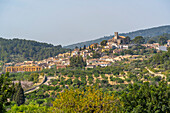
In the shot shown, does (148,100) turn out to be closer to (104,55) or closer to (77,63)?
(77,63)

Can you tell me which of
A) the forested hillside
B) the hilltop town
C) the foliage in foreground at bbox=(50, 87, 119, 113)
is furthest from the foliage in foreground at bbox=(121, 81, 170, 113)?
the forested hillside

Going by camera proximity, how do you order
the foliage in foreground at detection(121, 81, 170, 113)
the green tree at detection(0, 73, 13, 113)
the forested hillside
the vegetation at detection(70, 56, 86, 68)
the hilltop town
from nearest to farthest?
the green tree at detection(0, 73, 13, 113) < the foliage in foreground at detection(121, 81, 170, 113) < the vegetation at detection(70, 56, 86, 68) < the hilltop town < the forested hillside

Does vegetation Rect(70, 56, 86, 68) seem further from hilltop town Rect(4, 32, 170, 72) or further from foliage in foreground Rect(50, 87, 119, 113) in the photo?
foliage in foreground Rect(50, 87, 119, 113)

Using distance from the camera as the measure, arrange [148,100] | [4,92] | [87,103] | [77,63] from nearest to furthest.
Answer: [4,92] < [87,103] < [148,100] < [77,63]

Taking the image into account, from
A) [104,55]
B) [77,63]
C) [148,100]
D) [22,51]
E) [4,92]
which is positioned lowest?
[148,100]

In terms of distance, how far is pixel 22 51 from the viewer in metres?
119

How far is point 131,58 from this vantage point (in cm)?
7094

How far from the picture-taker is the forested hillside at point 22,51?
110 m

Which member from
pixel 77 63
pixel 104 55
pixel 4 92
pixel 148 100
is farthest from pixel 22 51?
pixel 4 92

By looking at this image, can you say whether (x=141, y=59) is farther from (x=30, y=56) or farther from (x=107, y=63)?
(x=30, y=56)

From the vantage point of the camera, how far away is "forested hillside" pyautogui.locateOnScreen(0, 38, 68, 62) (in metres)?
110

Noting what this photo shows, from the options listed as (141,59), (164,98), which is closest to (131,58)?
(141,59)

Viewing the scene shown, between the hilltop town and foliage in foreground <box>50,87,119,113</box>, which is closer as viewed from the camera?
foliage in foreground <box>50,87,119,113</box>

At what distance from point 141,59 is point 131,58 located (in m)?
4.17
